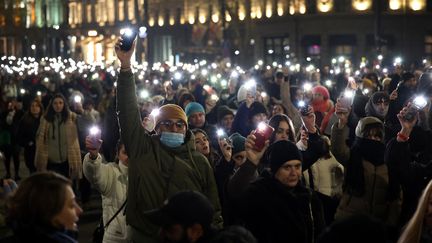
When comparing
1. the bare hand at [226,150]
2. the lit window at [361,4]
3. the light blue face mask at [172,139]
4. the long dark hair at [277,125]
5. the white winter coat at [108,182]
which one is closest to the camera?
the light blue face mask at [172,139]

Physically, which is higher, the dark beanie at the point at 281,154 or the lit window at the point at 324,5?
the lit window at the point at 324,5

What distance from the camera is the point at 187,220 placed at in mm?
3938

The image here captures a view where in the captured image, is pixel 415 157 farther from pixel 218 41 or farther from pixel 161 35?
pixel 161 35

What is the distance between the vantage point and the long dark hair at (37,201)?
3.92 metres

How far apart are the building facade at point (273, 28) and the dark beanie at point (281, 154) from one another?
2923 cm

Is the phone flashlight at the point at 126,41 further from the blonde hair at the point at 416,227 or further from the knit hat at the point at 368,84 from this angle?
the knit hat at the point at 368,84

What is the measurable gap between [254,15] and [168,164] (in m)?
56.2

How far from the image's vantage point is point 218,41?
5962 centimetres

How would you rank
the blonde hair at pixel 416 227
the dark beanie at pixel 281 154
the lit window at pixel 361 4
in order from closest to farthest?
1. the blonde hair at pixel 416 227
2. the dark beanie at pixel 281 154
3. the lit window at pixel 361 4

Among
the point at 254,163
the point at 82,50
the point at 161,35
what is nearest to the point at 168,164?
the point at 254,163

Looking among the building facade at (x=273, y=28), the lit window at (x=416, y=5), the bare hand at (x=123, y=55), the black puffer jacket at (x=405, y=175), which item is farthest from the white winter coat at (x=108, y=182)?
the lit window at (x=416, y=5)

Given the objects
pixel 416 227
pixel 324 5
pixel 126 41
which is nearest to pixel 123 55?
pixel 126 41

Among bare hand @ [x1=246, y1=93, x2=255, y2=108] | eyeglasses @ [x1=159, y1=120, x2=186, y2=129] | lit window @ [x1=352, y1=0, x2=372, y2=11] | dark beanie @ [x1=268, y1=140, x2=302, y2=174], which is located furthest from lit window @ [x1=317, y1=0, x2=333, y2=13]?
dark beanie @ [x1=268, y1=140, x2=302, y2=174]

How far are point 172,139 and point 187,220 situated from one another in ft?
5.57
